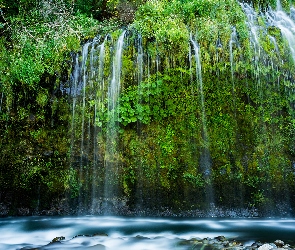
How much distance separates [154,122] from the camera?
7.42 m

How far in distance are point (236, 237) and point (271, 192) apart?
6.96 feet

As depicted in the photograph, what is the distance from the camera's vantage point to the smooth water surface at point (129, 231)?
5125 millimetres

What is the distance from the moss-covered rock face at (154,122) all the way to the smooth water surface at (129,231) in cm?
49

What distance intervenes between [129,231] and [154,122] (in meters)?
2.42

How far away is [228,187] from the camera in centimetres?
718

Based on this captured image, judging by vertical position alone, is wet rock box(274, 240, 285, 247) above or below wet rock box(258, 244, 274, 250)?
below

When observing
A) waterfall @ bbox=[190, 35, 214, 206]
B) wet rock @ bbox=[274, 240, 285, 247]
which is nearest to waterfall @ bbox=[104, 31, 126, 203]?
waterfall @ bbox=[190, 35, 214, 206]

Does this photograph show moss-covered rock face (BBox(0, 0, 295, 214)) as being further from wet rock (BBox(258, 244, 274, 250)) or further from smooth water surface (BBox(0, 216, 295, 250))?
wet rock (BBox(258, 244, 274, 250))

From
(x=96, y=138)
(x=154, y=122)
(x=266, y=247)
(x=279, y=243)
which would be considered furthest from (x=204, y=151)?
(x=266, y=247)

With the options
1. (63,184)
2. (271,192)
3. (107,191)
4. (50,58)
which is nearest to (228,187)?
(271,192)

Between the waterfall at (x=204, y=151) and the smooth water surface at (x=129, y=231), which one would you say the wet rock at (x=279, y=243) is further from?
the waterfall at (x=204, y=151)

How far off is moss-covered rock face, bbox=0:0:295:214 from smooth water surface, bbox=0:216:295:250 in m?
0.49

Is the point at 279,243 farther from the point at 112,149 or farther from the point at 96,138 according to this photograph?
the point at 96,138

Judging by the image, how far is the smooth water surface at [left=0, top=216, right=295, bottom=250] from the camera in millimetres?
5125
